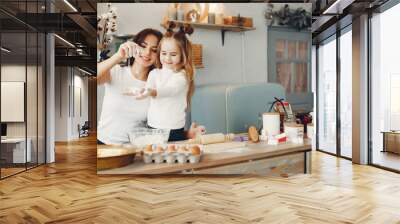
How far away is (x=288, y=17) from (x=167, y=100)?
2.18 meters

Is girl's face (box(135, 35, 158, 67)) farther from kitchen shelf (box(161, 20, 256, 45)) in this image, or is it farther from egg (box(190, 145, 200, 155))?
egg (box(190, 145, 200, 155))

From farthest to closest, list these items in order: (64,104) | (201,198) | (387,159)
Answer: (64,104) → (387,159) → (201,198)

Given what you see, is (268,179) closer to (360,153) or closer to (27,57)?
(360,153)

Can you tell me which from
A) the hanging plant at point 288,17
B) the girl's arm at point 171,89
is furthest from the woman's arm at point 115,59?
the hanging plant at point 288,17

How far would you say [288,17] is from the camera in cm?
565

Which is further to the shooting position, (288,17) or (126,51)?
(288,17)

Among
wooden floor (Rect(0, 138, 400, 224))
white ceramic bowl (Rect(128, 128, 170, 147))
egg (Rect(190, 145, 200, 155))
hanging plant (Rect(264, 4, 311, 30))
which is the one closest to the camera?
wooden floor (Rect(0, 138, 400, 224))

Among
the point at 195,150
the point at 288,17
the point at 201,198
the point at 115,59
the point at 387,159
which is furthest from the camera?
the point at 387,159

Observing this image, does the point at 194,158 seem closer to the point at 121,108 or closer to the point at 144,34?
the point at 121,108

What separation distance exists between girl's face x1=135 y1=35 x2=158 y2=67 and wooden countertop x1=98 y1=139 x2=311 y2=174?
139 cm

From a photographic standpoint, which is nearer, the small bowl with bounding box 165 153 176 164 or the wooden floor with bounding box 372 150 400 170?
the small bowl with bounding box 165 153 176 164

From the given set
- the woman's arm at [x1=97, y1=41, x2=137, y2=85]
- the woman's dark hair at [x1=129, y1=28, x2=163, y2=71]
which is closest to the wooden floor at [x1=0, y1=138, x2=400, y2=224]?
the woman's arm at [x1=97, y1=41, x2=137, y2=85]

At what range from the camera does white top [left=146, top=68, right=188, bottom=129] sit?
18.0 feet

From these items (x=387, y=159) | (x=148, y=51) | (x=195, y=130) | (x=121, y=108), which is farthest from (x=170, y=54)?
(x=387, y=159)
